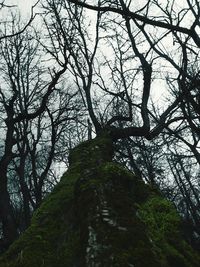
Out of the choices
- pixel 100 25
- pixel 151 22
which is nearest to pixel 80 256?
pixel 151 22

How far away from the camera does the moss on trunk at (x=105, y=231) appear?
225 centimetres

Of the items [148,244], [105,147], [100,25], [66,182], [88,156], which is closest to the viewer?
[148,244]

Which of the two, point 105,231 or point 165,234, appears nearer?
point 105,231

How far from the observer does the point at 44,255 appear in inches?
111

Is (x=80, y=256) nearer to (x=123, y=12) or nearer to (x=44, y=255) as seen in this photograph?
(x=44, y=255)

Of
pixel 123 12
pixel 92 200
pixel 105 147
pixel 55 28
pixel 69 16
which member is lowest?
pixel 92 200

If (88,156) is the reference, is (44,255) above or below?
below

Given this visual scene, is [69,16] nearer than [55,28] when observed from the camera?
No

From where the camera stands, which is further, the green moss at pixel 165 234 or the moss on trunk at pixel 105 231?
the green moss at pixel 165 234

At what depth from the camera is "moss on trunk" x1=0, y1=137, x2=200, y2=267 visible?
2252 mm

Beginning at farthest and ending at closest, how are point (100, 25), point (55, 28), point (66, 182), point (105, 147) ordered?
point (100, 25), point (55, 28), point (105, 147), point (66, 182)

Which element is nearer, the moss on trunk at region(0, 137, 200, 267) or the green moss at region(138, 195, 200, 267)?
the moss on trunk at region(0, 137, 200, 267)

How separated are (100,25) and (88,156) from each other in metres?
7.96

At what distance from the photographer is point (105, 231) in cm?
244
